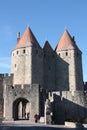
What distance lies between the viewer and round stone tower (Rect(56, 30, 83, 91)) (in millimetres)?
53469

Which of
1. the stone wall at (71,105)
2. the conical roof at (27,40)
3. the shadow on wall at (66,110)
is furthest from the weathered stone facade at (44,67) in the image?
the shadow on wall at (66,110)

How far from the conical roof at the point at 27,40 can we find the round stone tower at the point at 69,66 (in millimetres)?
4882

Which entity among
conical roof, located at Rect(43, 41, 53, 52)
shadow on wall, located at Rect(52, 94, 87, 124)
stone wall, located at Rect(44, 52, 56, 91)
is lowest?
shadow on wall, located at Rect(52, 94, 87, 124)

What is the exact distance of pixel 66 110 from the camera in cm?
3828

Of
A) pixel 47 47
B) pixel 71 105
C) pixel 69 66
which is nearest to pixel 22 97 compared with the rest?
pixel 71 105

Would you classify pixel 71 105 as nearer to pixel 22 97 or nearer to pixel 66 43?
pixel 22 97

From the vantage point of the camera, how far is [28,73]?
50.8 meters

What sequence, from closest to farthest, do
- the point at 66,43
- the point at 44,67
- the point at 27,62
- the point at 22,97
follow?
1. the point at 22,97
2. the point at 27,62
3. the point at 44,67
4. the point at 66,43

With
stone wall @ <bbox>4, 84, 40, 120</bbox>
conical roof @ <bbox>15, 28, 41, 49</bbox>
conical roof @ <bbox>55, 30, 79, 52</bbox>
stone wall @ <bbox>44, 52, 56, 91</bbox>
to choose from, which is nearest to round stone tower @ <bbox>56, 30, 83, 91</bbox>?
conical roof @ <bbox>55, 30, 79, 52</bbox>

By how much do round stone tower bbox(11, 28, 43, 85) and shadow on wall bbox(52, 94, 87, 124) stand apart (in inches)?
501

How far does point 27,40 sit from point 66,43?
7279 mm

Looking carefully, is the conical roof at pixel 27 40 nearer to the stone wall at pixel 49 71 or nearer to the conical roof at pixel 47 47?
the conical roof at pixel 47 47

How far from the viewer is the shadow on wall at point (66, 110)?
37.6m

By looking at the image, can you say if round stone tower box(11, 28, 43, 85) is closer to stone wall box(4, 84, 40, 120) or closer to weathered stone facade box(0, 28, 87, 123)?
weathered stone facade box(0, 28, 87, 123)
